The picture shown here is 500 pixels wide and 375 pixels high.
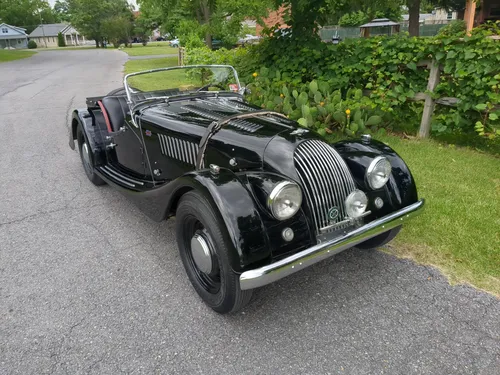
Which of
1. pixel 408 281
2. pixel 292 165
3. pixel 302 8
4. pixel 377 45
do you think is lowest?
pixel 408 281

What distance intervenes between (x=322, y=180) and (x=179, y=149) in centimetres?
138

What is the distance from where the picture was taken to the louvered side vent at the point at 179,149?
3.26 m

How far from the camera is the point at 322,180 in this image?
273cm

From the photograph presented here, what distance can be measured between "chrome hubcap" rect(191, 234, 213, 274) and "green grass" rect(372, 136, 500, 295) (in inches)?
68.3

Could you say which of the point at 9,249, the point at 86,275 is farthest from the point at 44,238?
the point at 86,275

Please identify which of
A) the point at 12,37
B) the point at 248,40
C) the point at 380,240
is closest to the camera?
the point at 380,240

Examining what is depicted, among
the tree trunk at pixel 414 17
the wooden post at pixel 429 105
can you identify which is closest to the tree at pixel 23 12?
the tree trunk at pixel 414 17

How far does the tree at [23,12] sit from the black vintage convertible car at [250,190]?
3640 inches

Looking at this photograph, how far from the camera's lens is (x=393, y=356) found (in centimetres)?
225

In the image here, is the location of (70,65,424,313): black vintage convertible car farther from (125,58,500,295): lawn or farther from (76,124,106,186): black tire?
(76,124,106,186): black tire

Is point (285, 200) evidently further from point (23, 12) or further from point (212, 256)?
point (23, 12)

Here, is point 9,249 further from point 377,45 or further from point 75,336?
point 377,45

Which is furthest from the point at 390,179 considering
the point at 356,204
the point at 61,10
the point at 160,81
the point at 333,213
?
the point at 61,10

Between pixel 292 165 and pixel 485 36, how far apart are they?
418 centimetres
